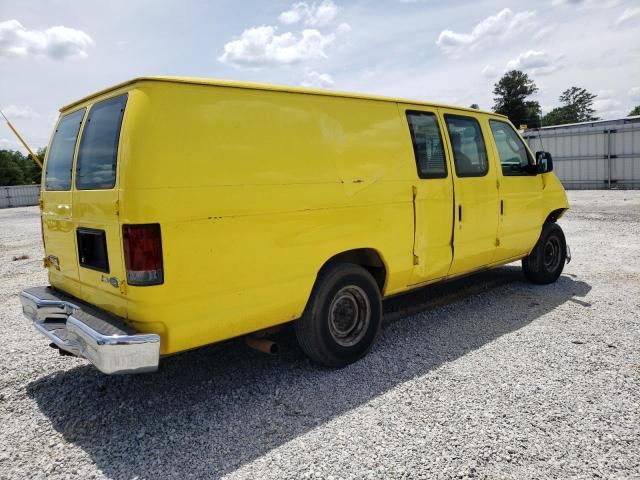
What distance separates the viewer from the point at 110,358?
9.19 ft

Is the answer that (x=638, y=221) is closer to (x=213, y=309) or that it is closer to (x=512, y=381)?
(x=512, y=381)

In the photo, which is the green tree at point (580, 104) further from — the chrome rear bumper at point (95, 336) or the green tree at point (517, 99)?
the chrome rear bumper at point (95, 336)

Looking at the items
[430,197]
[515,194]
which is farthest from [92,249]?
[515,194]

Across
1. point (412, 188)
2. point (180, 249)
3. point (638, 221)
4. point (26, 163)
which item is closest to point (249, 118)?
point (180, 249)

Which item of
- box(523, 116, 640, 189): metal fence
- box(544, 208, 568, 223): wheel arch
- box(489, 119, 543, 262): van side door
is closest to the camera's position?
box(489, 119, 543, 262): van side door

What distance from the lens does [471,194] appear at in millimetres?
4961

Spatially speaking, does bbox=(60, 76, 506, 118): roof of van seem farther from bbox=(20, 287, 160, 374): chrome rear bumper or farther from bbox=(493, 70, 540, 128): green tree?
bbox=(493, 70, 540, 128): green tree

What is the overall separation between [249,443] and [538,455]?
1713 mm

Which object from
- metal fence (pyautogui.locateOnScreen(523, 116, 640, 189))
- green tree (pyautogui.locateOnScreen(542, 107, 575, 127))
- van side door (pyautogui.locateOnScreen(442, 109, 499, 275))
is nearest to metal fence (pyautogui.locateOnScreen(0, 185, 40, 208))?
metal fence (pyautogui.locateOnScreen(523, 116, 640, 189))

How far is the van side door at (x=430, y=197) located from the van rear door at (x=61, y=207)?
284 cm

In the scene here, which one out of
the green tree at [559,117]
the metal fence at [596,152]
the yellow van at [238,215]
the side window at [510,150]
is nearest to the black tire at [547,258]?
the side window at [510,150]

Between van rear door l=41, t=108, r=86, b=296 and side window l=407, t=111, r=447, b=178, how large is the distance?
284cm

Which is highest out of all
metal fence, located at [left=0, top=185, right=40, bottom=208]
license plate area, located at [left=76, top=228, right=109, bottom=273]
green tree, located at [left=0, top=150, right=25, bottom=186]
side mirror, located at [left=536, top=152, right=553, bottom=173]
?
green tree, located at [left=0, top=150, right=25, bottom=186]

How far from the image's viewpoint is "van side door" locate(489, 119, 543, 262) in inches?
216
